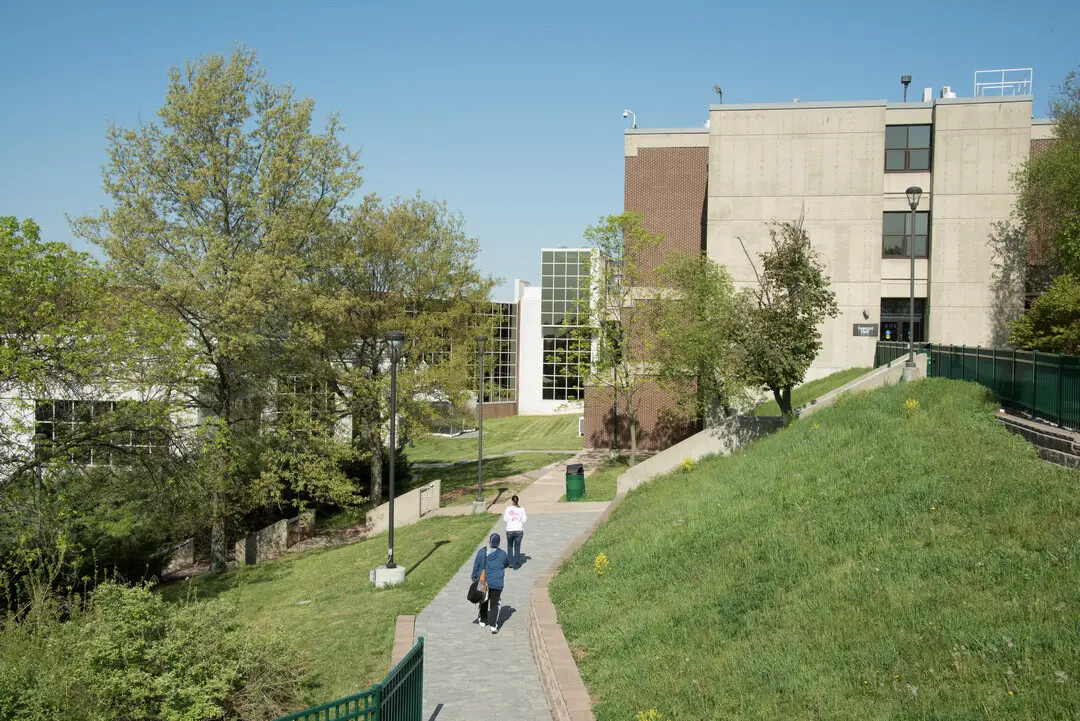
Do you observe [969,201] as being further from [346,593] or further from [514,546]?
[346,593]

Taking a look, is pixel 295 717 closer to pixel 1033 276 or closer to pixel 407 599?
pixel 407 599

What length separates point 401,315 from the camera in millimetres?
31031

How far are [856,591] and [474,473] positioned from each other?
29.9 meters

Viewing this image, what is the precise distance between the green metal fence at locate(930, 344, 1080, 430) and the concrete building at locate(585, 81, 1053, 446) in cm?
1318

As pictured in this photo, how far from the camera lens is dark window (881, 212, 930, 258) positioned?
35.5m

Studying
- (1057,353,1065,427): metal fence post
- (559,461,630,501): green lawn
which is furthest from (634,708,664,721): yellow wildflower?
(559,461,630,501): green lawn

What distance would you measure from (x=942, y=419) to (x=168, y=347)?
58.2ft

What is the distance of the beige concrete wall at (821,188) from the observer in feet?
115

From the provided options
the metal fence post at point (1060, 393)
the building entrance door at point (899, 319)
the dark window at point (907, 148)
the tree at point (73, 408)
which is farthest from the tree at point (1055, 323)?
the tree at point (73, 408)

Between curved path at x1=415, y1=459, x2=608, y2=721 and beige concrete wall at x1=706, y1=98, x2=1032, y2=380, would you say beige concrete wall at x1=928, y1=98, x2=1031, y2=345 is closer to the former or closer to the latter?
beige concrete wall at x1=706, y1=98, x2=1032, y2=380

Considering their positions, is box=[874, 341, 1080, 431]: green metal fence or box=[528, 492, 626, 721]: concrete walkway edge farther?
box=[874, 341, 1080, 431]: green metal fence

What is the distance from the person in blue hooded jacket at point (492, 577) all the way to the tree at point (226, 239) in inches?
403

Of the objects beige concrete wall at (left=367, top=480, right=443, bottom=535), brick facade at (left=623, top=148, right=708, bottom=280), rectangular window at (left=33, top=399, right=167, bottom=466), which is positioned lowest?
beige concrete wall at (left=367, top=480, right=443, bottom=535)

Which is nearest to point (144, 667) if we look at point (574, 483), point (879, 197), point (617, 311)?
point (574, 483)
